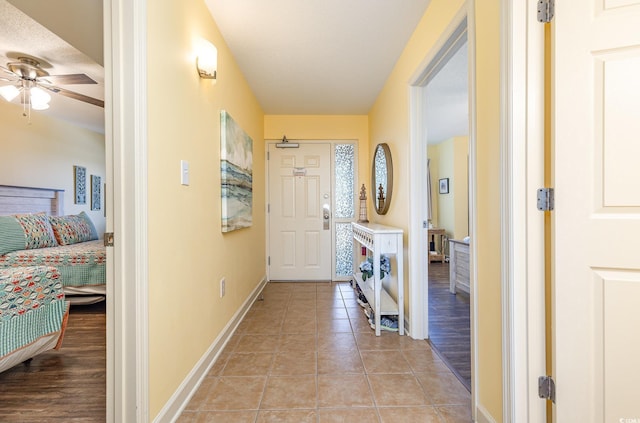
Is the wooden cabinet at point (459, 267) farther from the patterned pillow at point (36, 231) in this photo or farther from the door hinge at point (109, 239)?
the patterned pillow at point (36, 231)

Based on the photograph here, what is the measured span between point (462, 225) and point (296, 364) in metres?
4.69

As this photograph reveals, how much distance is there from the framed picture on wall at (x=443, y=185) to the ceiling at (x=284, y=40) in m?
2.53

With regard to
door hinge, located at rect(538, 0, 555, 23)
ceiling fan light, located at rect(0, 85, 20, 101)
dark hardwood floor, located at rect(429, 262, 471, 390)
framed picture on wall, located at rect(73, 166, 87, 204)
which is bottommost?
dark hardwood floor, located at rect(429, 262, 471, 390)

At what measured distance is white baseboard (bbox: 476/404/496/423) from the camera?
1.27 meters

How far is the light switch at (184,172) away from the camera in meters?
1.55

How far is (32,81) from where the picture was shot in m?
2.70

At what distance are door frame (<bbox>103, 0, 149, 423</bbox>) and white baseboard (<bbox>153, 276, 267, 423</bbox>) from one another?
227 millimetres

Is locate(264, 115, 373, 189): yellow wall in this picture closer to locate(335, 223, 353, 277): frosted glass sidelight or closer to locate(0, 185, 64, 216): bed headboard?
locate(335, 223, 353, 277): frosted glass sidelight

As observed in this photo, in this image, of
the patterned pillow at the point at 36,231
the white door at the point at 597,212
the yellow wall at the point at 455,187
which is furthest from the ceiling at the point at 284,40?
the yellow wall at the point at 455,187

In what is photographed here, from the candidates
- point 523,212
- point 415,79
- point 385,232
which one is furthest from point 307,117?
point 523,212

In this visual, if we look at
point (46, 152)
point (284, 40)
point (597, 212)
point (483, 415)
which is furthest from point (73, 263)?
point (597, 212)

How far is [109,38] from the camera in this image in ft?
3.77

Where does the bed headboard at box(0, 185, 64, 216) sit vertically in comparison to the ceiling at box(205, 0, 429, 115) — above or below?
below

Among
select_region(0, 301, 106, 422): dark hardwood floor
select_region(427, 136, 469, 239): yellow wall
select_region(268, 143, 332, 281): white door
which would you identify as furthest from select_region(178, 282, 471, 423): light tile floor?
select_region(427, 136, 469, 239): yellow wall
